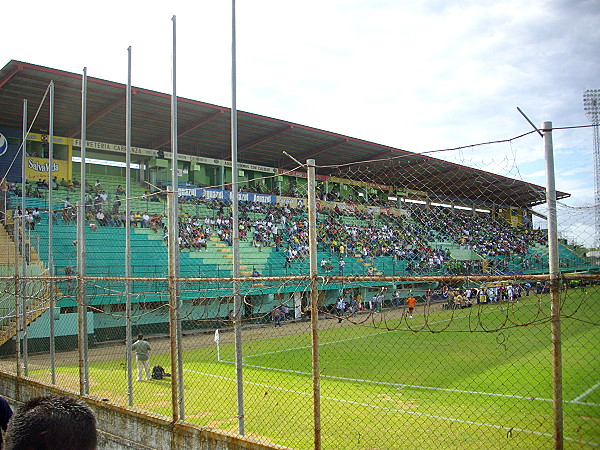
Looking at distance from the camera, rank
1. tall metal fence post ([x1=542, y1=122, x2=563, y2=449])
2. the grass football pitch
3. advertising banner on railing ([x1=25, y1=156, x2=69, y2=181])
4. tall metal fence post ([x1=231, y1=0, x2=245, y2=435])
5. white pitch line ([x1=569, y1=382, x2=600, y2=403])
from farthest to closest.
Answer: advertising banner on railing ([x1=25, y1=156, x2=69, y2=181]) → white pitch line ([x1=569, y1=382, x2=600, y2=403]) → the grass football pitch → tall metal fence post ([x1=231, y1=0, x2=245, y2=435]) → tall metal fence post ([x1=542, y1=122, x2=563, y2=449])

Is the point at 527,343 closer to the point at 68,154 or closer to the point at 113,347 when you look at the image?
the point at 113,347

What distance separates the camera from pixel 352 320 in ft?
40.1

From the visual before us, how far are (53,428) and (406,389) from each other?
37.6 feet

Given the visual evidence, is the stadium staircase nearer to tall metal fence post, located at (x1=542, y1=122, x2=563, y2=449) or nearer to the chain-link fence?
the chain-link fence

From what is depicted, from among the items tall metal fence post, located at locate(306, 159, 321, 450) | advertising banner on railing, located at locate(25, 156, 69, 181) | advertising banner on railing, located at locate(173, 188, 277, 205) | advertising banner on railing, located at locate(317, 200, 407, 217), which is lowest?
tall metal fence post, located at locate(306, 159, 321, 450)

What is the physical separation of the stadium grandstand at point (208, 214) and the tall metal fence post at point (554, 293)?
3.71 m

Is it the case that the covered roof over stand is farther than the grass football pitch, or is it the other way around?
the covered roof over stand

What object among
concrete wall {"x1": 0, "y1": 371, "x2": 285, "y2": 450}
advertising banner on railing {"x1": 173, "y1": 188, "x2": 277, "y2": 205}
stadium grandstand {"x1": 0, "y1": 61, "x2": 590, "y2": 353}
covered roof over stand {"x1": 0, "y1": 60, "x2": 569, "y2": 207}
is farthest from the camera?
advertising banner on railing {"x1": 173, "y1": 188, "x2": 277, "y2": 205}

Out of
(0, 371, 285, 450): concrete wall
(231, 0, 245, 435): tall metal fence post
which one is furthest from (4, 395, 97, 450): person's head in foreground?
(231, 0, 245, 435): tall metal fence post

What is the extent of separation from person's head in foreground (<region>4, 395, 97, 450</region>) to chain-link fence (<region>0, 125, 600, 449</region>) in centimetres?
315

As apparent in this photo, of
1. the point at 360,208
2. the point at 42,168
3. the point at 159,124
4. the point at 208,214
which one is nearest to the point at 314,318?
the point at 360,208

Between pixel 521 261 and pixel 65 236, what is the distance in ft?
62.5

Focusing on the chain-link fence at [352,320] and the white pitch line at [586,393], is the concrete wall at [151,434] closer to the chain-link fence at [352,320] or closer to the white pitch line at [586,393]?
the chain-link fence at [352,320]

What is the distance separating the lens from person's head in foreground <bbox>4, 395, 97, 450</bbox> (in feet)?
6.35
